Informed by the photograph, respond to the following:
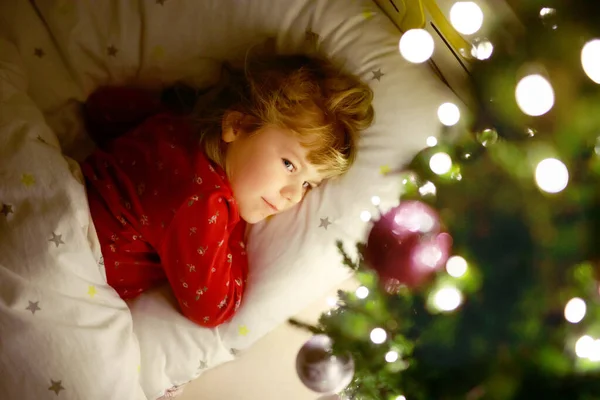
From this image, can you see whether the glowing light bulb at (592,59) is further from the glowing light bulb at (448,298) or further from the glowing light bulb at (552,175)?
A: the glowing light bulb at (448,298)

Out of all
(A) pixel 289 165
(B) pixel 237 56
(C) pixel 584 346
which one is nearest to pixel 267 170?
(A) pixel 289 165

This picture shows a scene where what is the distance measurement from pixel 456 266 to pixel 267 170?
56 cm

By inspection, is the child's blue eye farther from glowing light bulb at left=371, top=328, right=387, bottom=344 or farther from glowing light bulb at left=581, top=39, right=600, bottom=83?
glowing light bulb at left=581, top=39, right=600, bottom=83

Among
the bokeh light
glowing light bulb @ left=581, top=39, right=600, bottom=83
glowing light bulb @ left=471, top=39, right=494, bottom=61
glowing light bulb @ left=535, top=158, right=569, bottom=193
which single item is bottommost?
the bokeh light

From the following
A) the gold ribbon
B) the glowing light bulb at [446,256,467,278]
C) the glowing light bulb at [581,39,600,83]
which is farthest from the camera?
the gold ribbon

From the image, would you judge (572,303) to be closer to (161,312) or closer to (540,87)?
(540,87)

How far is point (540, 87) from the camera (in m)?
0.63

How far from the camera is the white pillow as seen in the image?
1.28 metres

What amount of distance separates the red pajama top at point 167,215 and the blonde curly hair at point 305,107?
0.09 metres

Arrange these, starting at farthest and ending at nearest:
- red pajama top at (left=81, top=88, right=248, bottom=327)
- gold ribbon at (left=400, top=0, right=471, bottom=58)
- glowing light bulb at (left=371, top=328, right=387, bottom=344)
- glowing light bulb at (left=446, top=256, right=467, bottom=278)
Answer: red pajama top at (left=81, top=88, right=248, bottom=327), gold ribbon at (left=400, top=0, right=471, bottom=58), glowing light bulb at (left=371, top=328, right=387, bottom=344), glowing light bulb at (left=446, top=256, right=467, bottom=278)

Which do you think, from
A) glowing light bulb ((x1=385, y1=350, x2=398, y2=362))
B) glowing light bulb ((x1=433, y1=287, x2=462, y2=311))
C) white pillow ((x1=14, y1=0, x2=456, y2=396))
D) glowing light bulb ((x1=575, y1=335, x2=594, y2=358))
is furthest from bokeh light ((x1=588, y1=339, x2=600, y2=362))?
white pillow ((x1=14, y1=0, x2=456, y2=396))

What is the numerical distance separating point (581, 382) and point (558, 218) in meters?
0.21

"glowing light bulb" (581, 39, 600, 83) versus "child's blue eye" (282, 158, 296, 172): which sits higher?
"glowing light bulb" (581, 39, 600, 83)

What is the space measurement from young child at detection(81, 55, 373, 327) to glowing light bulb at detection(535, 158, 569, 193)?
1.98ft
